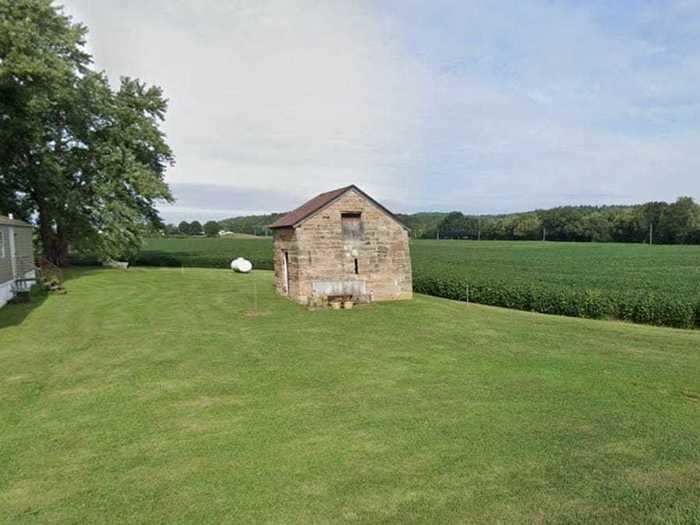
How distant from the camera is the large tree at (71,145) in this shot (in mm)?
24266

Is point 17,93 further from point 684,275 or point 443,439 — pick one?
point 684,275

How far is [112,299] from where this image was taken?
20.8m

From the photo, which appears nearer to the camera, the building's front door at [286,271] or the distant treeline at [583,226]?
the building's front door at [286,271]

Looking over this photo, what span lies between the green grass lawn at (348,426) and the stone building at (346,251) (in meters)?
5.35

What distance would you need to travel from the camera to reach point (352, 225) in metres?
19.9

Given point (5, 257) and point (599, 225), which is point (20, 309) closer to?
point (5, 257)

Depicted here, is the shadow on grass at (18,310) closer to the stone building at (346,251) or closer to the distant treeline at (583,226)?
the stone building at (346,251)

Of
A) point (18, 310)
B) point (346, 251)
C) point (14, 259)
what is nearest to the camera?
point (18, 310)

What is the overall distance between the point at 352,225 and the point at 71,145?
21.8m

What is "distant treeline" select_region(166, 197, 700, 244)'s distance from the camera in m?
80.8

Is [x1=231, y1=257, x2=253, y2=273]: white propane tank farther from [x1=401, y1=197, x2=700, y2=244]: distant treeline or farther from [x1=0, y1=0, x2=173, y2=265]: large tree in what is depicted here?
[x1=401, y1=197, x2=700, y2=244]: distant treeline

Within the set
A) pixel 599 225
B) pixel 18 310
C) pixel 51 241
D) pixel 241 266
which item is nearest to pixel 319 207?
pixel 18 310

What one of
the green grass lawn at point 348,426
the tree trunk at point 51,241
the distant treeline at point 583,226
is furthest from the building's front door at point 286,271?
the distant treeline at point 583,226

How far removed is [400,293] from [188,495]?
15887 mm
